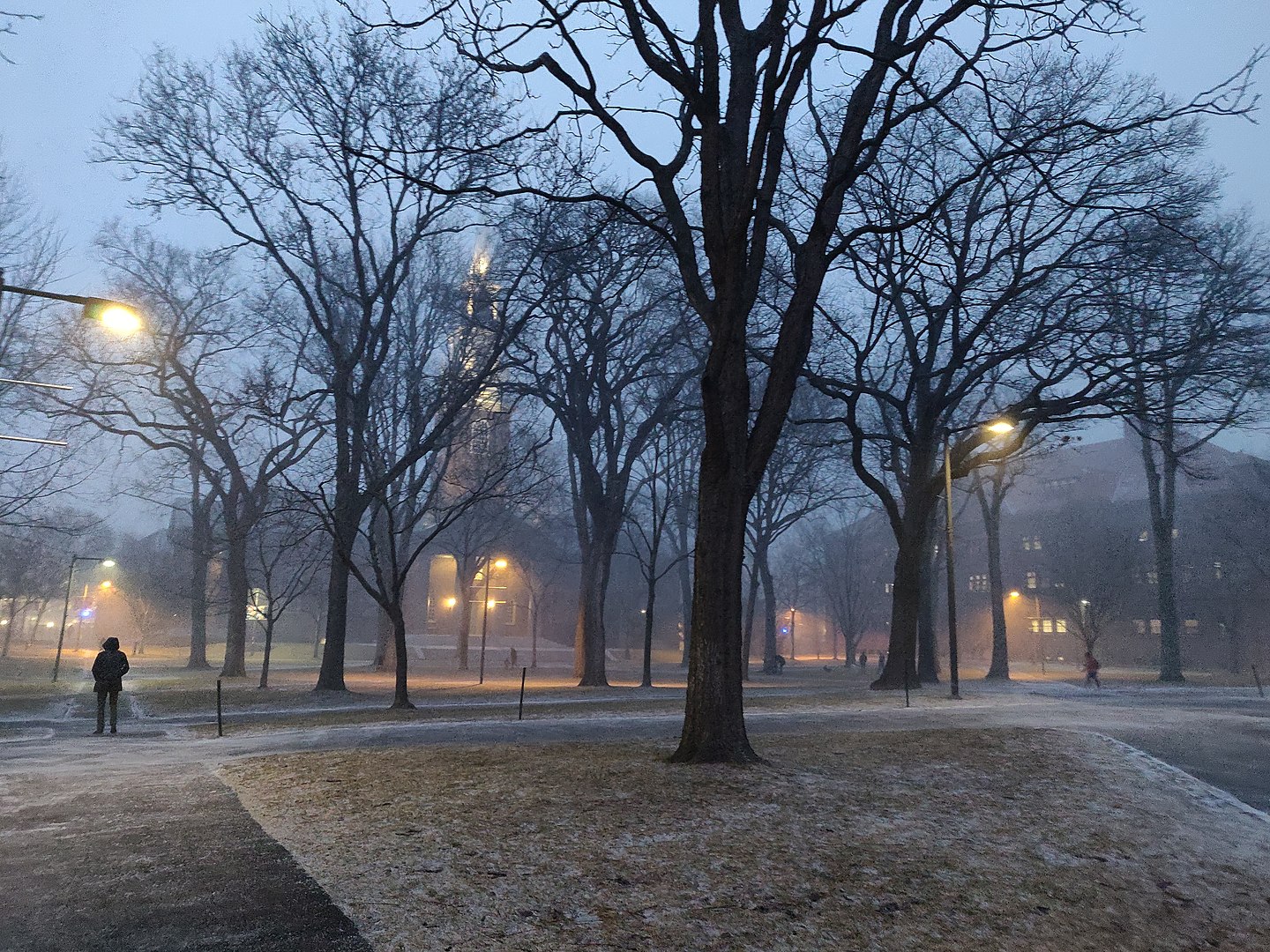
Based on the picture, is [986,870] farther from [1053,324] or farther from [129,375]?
[129,375]

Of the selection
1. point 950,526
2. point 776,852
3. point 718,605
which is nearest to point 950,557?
point 950,526

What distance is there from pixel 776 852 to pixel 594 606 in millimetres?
23976

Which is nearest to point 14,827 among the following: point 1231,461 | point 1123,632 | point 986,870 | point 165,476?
point 986,870

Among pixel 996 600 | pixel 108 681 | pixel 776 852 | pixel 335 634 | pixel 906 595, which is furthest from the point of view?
pixel 996 600

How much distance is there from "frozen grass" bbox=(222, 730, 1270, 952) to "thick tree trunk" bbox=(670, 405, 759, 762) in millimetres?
606

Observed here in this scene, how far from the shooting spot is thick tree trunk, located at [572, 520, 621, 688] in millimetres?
29516

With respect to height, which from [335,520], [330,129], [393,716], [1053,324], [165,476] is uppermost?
[330,129]

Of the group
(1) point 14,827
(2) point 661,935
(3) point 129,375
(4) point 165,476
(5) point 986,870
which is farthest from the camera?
(4) point 165,476

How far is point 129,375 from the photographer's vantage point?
3053 cm

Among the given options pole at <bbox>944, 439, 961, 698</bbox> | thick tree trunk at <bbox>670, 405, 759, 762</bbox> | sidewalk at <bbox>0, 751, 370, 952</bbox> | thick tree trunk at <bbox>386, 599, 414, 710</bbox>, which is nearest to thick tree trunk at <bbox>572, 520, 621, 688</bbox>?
thick tree trunk at <bbox>386, 599, 414, 710</bbox>

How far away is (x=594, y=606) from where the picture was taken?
1194 inches

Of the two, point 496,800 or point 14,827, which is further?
point 496,800

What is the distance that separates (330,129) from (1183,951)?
23.2 metres

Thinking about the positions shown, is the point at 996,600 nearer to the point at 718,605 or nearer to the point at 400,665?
the point at 400,665
